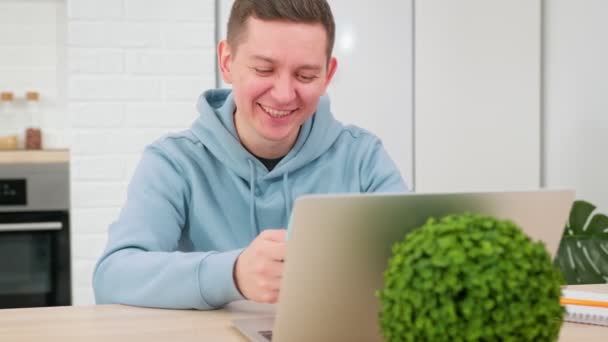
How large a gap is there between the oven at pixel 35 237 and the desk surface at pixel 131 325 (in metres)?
1.76

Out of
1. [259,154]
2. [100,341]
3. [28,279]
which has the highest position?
[259,154]

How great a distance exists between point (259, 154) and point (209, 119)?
0.13m

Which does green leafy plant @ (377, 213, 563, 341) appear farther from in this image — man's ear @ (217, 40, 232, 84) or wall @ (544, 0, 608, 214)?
wall @ (544, 0, 608, 214)

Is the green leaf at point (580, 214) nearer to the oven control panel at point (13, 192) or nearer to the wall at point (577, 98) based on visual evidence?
the wall at point (577, 98)

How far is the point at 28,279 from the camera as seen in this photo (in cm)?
296

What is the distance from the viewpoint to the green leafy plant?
67cm

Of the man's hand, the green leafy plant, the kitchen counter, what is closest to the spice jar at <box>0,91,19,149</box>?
the kitchen counter

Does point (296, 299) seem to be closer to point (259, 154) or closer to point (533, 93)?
point (259, 154)

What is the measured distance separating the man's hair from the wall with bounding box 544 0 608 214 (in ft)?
5.31

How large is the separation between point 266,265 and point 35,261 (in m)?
2.22

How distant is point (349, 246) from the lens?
81 cm

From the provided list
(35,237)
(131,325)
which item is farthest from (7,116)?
(131,325)

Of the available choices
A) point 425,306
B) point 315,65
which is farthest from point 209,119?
point 425,306

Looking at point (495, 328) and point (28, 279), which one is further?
point (28, 279)
